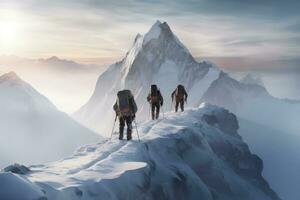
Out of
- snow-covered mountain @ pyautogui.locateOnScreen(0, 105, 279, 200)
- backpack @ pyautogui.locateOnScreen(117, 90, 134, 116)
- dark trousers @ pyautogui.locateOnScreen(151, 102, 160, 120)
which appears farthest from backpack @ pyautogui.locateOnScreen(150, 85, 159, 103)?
backpack @ pyautogui.locateOnScreen(117, 90, 134, 116)

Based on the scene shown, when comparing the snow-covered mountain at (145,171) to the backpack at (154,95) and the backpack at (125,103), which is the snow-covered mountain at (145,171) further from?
the backpack at (154,95)

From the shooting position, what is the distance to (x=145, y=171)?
127 ft

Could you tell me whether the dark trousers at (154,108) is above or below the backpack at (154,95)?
below

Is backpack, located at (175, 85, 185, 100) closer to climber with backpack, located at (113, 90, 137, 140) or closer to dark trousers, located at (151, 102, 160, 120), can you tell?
dark trousers, located at (151, 102, 160, 120)

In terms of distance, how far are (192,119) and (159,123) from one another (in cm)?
1190

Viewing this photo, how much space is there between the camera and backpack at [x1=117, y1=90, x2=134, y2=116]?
44031 mm

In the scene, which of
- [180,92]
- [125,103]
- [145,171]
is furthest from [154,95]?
[145,171]

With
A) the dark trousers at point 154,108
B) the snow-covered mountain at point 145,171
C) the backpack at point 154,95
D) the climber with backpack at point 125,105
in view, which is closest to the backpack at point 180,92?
the snow-covered mountain at point 145,171

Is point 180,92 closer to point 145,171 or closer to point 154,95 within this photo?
point 154,95

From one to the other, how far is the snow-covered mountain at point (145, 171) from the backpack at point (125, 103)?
8.89 feet

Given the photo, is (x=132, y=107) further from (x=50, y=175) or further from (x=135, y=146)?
(x=50, y=175)

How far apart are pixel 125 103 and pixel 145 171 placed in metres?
7.22

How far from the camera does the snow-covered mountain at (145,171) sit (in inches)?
1172

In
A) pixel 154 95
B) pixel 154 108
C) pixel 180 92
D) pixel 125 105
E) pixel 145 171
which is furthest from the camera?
pixel 180 92
